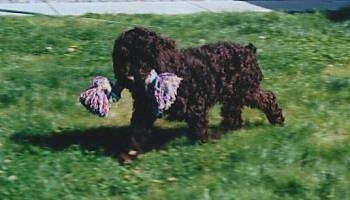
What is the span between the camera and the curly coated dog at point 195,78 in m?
6.02

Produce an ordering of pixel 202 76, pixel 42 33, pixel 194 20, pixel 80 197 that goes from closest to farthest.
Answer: pixel 80 197 → pixel 202 76 → pixel 42 33 → pixel 194 20

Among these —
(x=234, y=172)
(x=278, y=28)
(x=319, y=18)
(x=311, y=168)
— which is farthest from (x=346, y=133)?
(x=319, y=18)

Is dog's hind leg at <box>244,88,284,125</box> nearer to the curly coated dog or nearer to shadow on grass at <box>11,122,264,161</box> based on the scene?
the curly coated dog

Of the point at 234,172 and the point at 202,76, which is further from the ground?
the point at 202,76

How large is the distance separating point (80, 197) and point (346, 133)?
Result: 2422 millimetres

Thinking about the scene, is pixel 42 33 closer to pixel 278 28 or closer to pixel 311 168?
pixel 278 28

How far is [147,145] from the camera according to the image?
6488mm

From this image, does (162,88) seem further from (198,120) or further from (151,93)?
(198,120)

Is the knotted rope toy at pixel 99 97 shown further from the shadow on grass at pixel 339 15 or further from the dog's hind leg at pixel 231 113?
the shadow on grass at pixel 339 15

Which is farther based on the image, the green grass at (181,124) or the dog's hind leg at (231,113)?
the dog's hind leg at (231,113)

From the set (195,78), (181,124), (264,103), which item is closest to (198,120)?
(195,78)

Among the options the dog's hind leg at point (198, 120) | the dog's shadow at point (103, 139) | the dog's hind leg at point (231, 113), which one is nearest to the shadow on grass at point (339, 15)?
the dog's hind leg at point (231, 113)

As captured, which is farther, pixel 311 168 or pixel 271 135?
→ pixel 271 135

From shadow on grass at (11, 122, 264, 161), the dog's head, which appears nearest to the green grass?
shadow on grass at (11, 122, 264, 161)
